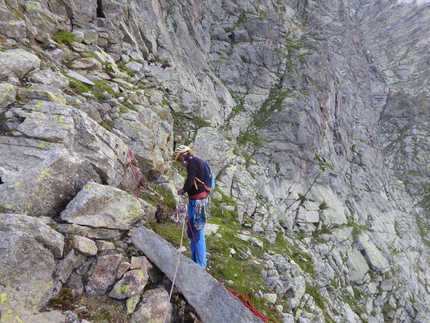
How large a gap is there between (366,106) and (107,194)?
7725 cm

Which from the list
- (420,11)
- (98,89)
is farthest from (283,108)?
(420,11)

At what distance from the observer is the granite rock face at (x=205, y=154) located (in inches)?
227

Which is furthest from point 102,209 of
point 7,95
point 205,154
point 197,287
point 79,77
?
point 205,154

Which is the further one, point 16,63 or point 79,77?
point 79,77

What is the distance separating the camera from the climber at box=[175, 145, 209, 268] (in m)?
7.58

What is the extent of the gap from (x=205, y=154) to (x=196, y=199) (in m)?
14.6

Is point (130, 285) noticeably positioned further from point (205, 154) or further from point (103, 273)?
point (205, 154)

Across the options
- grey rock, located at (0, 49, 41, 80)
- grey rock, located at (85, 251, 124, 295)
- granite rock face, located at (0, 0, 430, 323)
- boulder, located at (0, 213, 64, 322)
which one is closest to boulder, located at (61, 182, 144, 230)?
granite rock face, located at (0, 0, 430, 323)

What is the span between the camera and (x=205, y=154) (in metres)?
22.3

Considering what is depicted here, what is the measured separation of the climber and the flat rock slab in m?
1.18

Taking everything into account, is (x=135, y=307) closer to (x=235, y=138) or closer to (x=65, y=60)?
(x=65, y=60)

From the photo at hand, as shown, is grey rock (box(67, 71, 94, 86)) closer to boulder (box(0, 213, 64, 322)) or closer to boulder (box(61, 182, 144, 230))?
boulder (box(61, 182, 144, 230))

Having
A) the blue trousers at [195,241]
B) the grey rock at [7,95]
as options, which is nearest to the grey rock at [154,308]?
the blue trousers at [195,241]

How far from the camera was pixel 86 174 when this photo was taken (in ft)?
22.9
